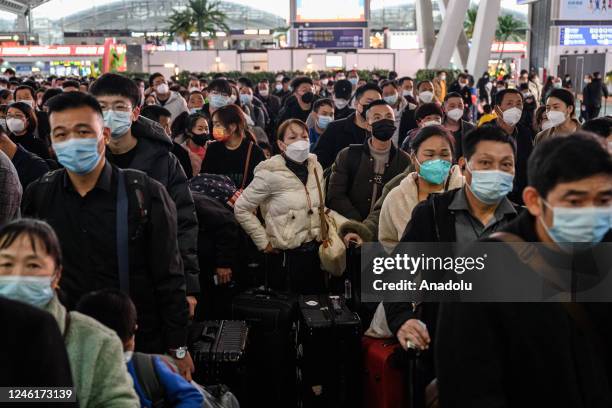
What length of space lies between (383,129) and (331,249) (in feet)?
3.65

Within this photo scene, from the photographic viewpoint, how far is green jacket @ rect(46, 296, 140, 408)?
214cm

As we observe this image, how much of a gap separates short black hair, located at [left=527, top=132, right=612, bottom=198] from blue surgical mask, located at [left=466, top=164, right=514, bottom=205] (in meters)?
1.17

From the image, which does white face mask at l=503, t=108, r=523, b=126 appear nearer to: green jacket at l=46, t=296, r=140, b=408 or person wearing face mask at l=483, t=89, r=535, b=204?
person wearing face mask at l=483, t=89, r=535, b=204

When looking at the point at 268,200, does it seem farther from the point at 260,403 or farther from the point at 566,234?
the point at 566,234

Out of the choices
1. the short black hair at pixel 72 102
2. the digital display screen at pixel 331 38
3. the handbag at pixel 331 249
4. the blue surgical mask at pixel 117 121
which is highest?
the digital display screen at pixel 331 38

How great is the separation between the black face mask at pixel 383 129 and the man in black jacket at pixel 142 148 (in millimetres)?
1955

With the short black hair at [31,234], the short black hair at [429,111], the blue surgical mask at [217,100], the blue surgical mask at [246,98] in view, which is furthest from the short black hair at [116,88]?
the blue surgical mask at [246,98]

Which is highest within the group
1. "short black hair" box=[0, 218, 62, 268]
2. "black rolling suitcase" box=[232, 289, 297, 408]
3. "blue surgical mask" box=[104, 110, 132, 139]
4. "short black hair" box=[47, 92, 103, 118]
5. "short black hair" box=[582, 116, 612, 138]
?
"short black hair" box=[47, 92, 103, 118]

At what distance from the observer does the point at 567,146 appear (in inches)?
75.7

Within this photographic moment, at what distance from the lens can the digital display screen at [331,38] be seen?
1908 inches

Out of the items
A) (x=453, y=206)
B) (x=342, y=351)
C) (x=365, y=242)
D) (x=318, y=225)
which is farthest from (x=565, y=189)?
(x=318, y=225)

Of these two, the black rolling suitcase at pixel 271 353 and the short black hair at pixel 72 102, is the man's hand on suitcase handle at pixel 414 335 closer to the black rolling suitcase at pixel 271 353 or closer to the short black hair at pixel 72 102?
the black rolling suitcase at pixel 271 353

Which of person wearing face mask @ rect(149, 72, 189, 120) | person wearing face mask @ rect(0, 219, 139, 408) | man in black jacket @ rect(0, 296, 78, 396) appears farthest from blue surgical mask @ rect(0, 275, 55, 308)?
person wearing face mask @ rect(149, 72, 189, 120)

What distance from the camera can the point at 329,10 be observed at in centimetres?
4828
